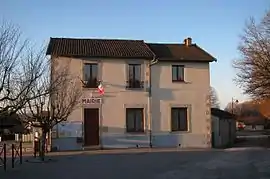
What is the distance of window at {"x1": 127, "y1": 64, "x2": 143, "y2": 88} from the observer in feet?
108

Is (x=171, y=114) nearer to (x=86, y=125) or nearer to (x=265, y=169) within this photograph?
(x=86, y=125)

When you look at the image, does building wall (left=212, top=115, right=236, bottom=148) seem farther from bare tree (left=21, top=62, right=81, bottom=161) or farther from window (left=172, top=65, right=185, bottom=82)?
bare tree (left=21, top=62, right=81, bottom=161)

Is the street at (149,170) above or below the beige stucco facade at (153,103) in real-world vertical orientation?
below

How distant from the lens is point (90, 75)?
106 feet

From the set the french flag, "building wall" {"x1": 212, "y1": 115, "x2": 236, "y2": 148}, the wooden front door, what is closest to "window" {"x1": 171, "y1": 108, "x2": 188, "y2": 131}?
"building wall" {"x1": 212, "y1": 115, "x2": 236, "y2": 148}

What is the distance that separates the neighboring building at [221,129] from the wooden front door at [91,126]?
9793mm

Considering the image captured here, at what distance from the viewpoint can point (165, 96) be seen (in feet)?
109

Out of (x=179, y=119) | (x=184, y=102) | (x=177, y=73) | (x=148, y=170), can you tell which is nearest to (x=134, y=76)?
(x=177, y=73)

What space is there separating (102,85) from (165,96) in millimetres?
4669

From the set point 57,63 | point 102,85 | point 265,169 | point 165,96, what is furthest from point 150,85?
point 265,169

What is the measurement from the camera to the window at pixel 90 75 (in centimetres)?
3206

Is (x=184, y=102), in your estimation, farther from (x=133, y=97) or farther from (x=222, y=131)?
(x=222, y=131)

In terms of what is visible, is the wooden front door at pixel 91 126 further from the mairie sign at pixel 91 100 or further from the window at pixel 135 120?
the window at pixel 135 120

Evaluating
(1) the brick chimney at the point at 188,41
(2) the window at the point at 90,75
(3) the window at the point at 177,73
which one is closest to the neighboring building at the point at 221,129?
(3) the window at the point at 177,73
